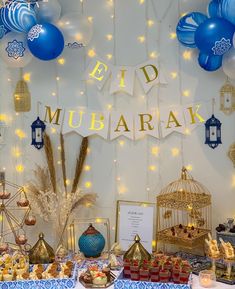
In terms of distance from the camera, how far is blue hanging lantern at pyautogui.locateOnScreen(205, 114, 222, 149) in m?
2.67

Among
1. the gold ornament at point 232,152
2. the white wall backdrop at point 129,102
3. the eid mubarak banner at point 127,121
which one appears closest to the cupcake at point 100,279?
the white wall backdrop at point 129,102

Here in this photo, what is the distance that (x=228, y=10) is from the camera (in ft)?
7.38

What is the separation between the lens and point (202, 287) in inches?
88.8

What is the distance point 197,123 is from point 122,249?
0.84 metres

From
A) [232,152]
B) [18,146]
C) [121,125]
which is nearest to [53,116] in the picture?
[18,146]

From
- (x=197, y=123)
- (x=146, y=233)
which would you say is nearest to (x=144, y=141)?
(x=197, y=123)

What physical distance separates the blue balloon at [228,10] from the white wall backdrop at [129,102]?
40 cm

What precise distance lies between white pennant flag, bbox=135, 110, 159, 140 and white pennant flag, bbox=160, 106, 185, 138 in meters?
0.04

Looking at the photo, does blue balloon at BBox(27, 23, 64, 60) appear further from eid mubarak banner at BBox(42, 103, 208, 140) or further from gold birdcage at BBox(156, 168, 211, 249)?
gold birdcage at BBox(156, 168, 211, 249)

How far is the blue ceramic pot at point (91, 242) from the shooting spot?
8.67ft

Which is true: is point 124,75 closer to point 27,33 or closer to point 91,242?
point 27,33

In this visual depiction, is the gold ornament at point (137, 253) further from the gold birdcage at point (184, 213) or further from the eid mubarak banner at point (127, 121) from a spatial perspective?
the eid mubarak banner at point (127, 121)

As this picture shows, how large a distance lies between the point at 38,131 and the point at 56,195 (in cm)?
41

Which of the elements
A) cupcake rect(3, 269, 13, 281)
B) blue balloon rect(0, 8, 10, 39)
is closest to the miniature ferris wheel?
cupcake rect(3, 269, 13, 281)
